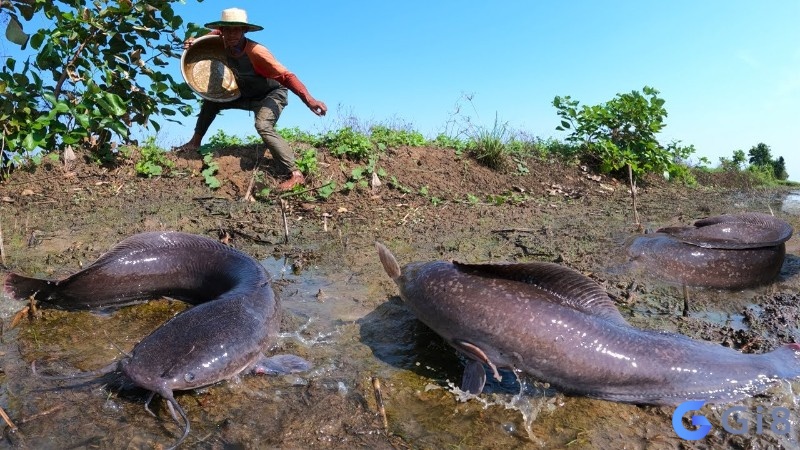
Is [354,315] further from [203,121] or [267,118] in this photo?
[203,121]

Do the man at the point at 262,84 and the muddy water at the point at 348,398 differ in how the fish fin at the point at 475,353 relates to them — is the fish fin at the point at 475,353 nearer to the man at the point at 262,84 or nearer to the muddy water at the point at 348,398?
the muddy water at the point at 348,398

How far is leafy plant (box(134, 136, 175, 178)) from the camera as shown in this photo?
26.9ft

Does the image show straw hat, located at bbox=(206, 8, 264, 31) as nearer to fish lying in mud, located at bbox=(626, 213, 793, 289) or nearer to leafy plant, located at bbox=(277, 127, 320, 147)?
leafy plant, located at bbox=(277, 127, 320, 147)

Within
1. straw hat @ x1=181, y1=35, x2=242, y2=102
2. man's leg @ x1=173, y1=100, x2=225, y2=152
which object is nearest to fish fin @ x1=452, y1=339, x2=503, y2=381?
straw hat @ x1=181, y1=35, x2=242, y2=102

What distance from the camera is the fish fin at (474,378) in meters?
3.42

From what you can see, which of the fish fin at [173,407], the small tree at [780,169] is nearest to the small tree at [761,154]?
the small tree at [780,169]

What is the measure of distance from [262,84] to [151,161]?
6.81 ft

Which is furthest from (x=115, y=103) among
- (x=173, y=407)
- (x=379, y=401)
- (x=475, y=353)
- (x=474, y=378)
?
(x=474, y=378)

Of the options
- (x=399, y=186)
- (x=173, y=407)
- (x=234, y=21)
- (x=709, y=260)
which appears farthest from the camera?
(x=399, y=186)

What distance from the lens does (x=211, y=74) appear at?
870cm

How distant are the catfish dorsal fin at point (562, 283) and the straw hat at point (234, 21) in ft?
19.3

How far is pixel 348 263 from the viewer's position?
5918 millimetres

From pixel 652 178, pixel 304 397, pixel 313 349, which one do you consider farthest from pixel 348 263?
pixel 652 178

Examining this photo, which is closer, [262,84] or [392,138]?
[262,84]
